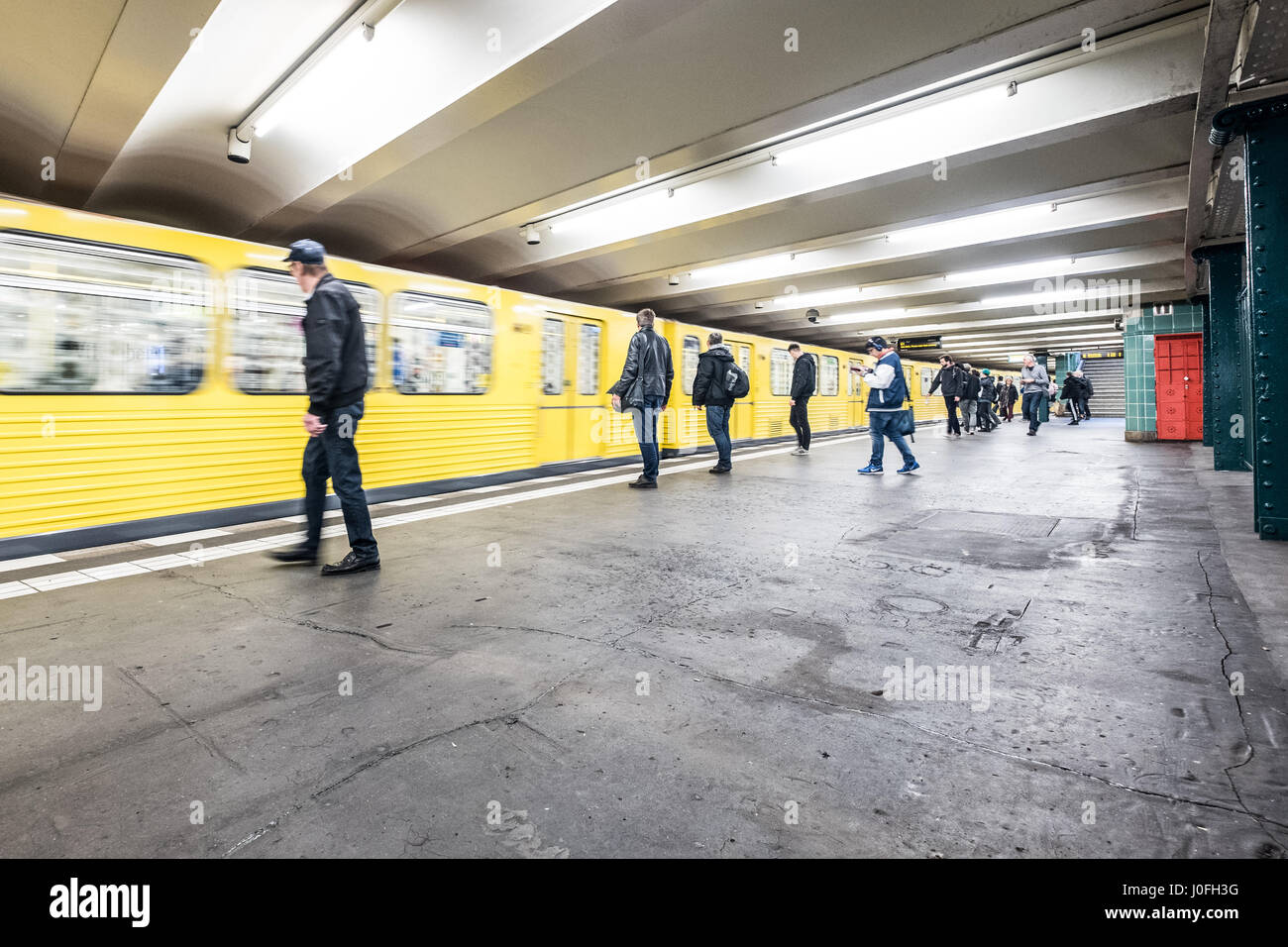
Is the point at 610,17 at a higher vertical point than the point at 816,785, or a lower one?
higher

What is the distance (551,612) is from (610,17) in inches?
141

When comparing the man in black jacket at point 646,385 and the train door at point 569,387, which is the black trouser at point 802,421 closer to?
the train door at point 569,387

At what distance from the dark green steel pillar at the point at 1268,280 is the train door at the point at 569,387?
23.6ft

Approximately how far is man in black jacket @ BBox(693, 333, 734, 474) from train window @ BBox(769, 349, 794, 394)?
574cm

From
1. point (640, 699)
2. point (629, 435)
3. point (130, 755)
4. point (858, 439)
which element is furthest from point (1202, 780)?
point (858, 439)

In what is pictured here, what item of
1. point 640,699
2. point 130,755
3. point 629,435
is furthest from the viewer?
point 629,435

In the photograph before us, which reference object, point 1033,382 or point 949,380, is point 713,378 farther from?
point 1033,382

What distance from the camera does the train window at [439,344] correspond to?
6941mm

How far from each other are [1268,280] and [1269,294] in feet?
0.32

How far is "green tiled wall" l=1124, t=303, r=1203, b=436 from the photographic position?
14.4 meters

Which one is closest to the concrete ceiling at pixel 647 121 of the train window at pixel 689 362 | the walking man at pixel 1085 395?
the train window at pixel 689 362

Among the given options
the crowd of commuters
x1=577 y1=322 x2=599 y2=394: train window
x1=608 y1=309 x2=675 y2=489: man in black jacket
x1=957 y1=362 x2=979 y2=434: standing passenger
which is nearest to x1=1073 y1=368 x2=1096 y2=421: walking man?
x1=957 y1=362 x2=979 y2=434: standing passenger
